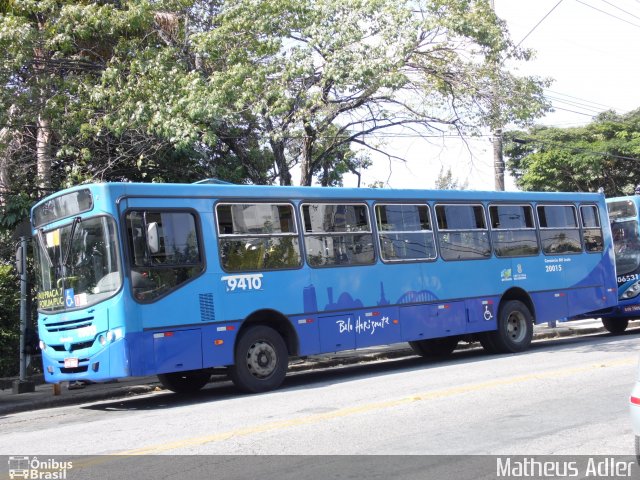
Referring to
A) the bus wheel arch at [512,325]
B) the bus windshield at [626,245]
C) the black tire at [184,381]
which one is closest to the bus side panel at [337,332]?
the black tire at [184,381]

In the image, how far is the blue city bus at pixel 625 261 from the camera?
1986 cm

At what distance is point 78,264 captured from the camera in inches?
453

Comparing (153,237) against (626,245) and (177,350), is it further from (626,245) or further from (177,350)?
(626,245)

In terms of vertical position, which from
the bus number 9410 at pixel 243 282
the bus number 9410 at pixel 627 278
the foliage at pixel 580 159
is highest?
the foliage at pixel 580 159

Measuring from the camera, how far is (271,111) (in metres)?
15.5

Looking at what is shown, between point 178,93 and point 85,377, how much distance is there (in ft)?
21.6

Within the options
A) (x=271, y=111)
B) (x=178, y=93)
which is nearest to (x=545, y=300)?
(x=271, y=111)

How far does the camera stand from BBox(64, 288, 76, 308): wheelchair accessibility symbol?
11.5 metres

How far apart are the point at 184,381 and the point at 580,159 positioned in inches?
1080

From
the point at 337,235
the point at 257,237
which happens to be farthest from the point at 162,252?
the point at 337,235

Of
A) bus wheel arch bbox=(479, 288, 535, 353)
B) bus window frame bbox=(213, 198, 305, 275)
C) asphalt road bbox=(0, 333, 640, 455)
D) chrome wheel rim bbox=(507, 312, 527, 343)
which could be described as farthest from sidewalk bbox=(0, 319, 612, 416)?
bus window frame bbox=(213, 198, 305, 275)

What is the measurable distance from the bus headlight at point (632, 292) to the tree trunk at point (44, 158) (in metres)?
14.2

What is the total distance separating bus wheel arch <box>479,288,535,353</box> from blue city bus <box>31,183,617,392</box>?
0.03 meters

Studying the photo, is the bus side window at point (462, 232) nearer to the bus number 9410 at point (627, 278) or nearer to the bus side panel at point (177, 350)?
the bus side panel at point (177, 350)
